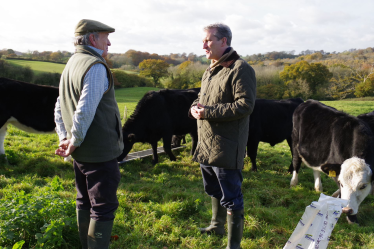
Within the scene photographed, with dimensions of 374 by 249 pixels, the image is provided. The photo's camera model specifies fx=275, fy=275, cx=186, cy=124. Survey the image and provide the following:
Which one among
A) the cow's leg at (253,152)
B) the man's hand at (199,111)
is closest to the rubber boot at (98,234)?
the man's hand at (199,111)

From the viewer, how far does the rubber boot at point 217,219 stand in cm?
346

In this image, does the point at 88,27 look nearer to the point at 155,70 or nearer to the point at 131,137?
the point at 131,137

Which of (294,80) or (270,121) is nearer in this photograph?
(270,121)

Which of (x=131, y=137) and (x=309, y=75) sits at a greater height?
(x=309, y=75)

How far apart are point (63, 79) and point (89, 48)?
0.40m

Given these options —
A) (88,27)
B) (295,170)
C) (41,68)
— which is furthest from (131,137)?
(41,68)

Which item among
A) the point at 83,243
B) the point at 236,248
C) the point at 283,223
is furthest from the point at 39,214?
the point at 283,223

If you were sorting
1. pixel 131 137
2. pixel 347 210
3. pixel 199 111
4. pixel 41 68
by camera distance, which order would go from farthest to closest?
pixel 41 68 < pixel 131 137 < pixel 347 210 < pixel 199 111

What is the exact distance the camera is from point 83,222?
110 inches

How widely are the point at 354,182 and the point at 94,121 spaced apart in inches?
143

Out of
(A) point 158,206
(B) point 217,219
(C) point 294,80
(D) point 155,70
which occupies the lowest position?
(A) point 158,206

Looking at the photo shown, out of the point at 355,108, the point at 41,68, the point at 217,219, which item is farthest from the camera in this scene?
the point at 41,68

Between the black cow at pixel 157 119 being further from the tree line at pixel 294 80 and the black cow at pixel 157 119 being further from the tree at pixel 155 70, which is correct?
the tree at pixel 155 70

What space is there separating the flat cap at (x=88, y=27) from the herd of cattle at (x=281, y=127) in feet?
12.4
